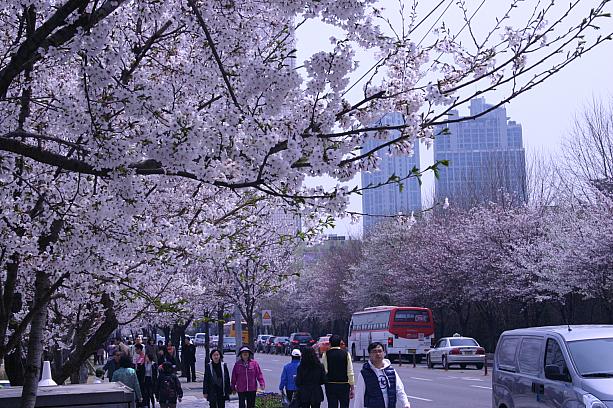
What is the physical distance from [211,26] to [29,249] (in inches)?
106

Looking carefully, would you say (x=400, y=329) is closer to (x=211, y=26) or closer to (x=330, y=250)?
(x=330, y=250)

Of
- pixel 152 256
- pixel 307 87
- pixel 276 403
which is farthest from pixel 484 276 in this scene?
pixel 307 87

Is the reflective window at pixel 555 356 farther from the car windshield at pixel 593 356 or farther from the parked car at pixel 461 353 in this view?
the parked car at pixel 461 353

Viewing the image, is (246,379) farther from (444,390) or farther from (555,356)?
(444,390)

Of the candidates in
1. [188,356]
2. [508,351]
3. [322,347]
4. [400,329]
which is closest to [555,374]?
[508,351]

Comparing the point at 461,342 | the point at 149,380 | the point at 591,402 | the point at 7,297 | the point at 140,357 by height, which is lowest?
the point at 149,380

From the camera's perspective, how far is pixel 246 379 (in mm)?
16234

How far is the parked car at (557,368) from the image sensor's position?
9.77m

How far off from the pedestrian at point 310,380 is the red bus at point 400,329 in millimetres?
31157

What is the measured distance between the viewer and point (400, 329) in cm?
4591

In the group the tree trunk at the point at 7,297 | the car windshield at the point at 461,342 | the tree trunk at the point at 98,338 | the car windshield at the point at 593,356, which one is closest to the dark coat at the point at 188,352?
the car windshield at the point at 461,342

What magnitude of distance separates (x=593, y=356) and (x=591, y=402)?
3.56ft

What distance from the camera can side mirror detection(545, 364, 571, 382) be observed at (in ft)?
33.3

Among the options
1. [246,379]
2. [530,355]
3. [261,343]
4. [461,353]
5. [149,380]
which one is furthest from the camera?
[261,343]
